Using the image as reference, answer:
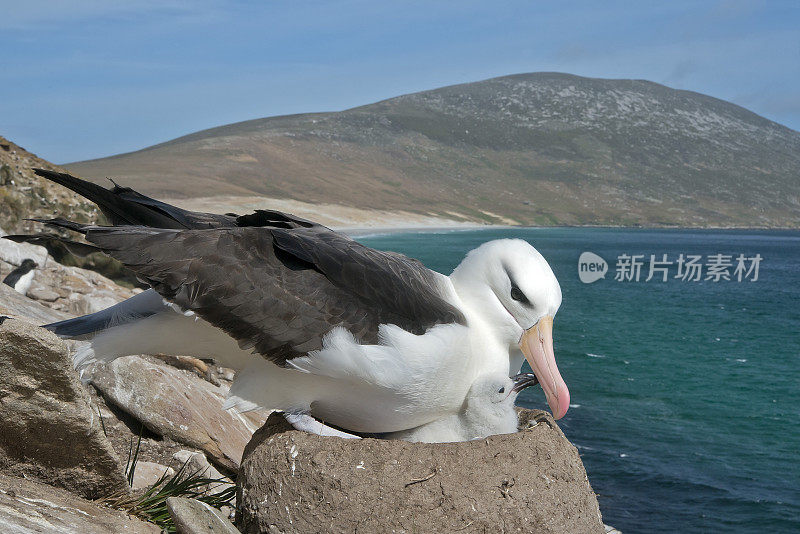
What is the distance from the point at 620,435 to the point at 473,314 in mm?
13251

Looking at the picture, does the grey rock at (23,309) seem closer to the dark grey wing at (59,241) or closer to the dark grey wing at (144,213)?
the dark grey wing at (144,213)

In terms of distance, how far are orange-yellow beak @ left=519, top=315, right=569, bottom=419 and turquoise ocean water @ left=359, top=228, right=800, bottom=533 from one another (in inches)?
330

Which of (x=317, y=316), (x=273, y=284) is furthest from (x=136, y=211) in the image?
(x=317, y=316)

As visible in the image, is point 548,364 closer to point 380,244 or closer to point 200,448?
point 200,448

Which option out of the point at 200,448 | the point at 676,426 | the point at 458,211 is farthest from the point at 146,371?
the point at 458,211

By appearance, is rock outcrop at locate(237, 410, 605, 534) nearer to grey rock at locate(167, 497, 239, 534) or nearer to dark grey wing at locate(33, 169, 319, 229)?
grey rock at locate(167, 497, 239, 534)

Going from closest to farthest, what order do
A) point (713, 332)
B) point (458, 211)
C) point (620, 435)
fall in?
point (620, 435) < point (713, 332) < point (458, 211)

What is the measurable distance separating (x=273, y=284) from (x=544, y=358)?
5.45 feet

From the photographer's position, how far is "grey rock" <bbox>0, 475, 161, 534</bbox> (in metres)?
3.33

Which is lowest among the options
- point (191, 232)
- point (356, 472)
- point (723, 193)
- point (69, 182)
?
point (723, 193)

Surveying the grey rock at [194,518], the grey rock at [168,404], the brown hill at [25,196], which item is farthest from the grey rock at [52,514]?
the brown hill at [25,196]

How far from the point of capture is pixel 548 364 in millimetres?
4781

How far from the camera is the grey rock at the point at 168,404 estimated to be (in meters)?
5.99

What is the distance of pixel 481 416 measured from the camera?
15.6 ft
